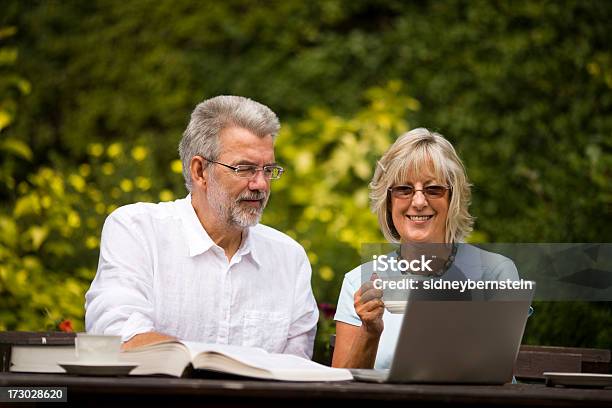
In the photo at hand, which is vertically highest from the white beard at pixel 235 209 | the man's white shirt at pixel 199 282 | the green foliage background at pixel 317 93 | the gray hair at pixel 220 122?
the green foliage background at pixel 317 93

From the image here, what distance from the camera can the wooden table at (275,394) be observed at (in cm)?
203

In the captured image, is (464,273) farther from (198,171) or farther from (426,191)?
(198,171)

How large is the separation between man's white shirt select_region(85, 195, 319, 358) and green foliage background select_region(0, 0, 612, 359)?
1.99 m

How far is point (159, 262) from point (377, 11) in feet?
13.9

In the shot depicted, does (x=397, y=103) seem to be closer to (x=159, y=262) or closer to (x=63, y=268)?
(x=63, y=268)

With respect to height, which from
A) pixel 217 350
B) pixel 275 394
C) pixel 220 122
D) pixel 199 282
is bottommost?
pixel 275 394

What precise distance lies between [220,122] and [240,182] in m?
0.22

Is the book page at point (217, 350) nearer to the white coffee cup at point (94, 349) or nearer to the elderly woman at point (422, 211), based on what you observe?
the white coffee cup at point (94, 349)

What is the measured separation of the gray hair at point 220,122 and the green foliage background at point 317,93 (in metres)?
2.06

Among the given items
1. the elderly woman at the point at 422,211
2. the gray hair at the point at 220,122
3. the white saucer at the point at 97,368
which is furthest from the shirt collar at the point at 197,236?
the white saucer at the point at 97,368

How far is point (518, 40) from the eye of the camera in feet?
21.4

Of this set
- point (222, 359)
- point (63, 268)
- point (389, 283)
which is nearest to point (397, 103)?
point (63, 268)

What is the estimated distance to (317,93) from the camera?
7098mm

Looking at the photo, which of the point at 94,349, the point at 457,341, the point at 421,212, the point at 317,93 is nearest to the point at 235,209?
the point at 421,212
